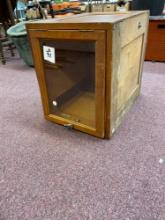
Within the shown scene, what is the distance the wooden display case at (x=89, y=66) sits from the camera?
89 cm

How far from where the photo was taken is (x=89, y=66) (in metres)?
1.10

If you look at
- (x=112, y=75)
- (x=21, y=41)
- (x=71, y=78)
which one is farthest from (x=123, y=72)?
(x=21, y=41)

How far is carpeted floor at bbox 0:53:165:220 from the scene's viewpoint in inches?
32.0

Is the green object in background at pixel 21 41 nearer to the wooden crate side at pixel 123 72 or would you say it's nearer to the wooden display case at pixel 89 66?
the wooden display case at pixel 89 66

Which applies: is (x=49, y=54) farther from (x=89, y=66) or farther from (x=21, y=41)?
(x=21, y=41)

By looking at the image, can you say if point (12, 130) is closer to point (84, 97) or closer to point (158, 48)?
point (84, 97)

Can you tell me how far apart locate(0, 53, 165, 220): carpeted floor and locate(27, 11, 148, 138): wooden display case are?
129 millimetres

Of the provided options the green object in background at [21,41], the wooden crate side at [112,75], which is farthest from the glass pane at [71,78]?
the green object in background at [21,41]

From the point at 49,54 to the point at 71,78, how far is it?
259 mm

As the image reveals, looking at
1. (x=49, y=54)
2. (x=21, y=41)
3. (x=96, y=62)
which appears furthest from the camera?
(x=21, y=41)

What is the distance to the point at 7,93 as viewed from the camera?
6.22ft

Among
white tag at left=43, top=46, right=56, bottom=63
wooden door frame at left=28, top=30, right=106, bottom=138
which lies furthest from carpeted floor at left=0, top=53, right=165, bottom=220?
white tag at left=43, top=46, right=56, bottom=63

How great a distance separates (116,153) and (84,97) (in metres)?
0.51

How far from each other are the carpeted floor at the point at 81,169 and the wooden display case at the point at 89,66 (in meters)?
0.13
